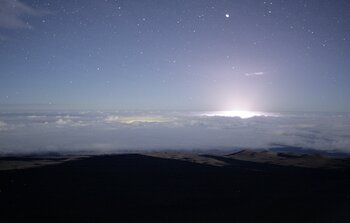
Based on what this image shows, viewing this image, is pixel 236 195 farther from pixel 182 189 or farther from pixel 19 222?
pixel 19 222

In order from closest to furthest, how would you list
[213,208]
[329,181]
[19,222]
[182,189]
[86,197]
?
[19,222], [213,208], [86,197], [182,189], [329,181]

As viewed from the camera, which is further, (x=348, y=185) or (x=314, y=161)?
(x=314, y=161)

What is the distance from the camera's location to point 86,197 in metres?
22.2

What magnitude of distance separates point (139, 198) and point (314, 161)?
113 ft

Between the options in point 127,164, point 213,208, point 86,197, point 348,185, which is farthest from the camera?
point 127,164

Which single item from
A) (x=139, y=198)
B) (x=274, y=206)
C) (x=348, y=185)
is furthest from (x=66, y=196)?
(x=348, y=185)

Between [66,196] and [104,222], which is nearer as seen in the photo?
[104,222]

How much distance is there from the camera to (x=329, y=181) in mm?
30359

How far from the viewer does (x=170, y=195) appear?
23.3 meters

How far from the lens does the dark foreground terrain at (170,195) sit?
18.0m

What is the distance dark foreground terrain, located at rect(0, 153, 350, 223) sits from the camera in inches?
709

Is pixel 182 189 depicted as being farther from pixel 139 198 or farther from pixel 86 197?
pixel 86 197

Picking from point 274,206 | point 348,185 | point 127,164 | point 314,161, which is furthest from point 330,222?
point 314,161

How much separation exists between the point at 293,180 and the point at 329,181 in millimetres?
3122
